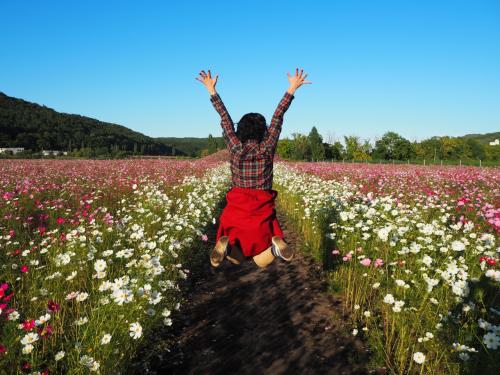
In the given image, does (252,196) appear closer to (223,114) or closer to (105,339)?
(223,114)

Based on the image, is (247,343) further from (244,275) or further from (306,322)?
(244,275)

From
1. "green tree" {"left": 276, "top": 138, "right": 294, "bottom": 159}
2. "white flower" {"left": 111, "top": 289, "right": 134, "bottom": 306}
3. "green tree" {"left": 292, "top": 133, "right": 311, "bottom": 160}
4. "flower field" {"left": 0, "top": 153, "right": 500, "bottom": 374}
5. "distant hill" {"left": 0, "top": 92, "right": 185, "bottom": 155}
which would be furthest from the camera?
"green tree" {"left": 276, "top": 138, "right": 294, "bottom": 159}

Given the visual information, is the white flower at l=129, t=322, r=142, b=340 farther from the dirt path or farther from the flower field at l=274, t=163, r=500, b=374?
the flower field at l=274, t=163, r=500, b=374

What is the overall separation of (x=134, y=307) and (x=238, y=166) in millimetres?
2033

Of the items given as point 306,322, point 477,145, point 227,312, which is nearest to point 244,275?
point 227,312

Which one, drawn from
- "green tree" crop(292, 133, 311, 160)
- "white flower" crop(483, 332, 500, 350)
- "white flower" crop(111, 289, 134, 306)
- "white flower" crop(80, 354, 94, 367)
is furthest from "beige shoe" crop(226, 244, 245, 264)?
"green tree" crop(292, 133, 311, 160)

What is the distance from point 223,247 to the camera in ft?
13.7

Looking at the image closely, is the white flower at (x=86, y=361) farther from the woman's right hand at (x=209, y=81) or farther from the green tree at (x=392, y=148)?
the green tree at (x=392, y=148)

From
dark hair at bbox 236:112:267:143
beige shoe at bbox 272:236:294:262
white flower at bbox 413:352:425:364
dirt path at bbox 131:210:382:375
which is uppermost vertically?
dark hair at bbox 236:112:267:143

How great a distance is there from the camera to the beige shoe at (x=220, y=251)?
4.09 m

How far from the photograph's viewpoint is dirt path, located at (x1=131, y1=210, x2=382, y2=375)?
332cm

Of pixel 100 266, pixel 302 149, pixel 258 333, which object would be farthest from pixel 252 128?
pixel 302 149

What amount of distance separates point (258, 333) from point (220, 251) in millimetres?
1064

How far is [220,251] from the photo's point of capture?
4148 millimetres
